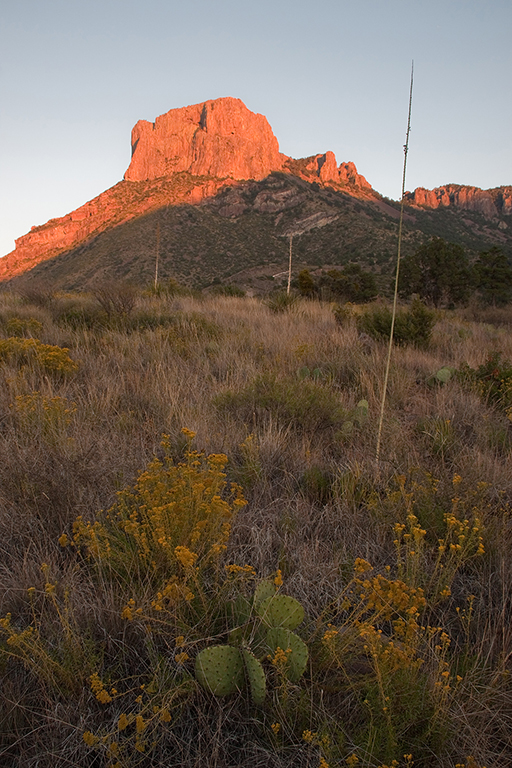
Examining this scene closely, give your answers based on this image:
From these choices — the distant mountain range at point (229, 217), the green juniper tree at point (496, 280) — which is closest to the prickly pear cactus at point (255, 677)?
the green juniper tree at point (496, 280)

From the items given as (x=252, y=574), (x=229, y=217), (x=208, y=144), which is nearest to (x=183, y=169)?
(x=208, y=144)

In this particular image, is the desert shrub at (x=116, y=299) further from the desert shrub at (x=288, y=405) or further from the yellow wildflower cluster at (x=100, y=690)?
the yellow wildflower cluster at (x=100, y=690)

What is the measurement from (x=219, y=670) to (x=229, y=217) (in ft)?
217

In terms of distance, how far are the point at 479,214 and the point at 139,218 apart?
6341 centimetres

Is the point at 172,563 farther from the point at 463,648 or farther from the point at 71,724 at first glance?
the point at 463,648

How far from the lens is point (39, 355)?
3.97m

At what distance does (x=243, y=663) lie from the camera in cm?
126

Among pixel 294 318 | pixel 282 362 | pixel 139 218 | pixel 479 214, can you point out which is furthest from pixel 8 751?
pixel 479 214

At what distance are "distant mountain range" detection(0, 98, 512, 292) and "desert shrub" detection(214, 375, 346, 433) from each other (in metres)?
28.6

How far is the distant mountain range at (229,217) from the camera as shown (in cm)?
4550

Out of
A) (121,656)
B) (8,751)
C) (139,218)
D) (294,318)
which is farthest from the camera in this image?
A: (139,218)

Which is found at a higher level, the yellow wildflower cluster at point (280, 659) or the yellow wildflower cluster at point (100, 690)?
the yellow wildflower cluster at point (280, 659)

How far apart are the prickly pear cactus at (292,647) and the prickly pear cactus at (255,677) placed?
0.08m

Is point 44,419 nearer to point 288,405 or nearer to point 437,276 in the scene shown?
point 288,405
